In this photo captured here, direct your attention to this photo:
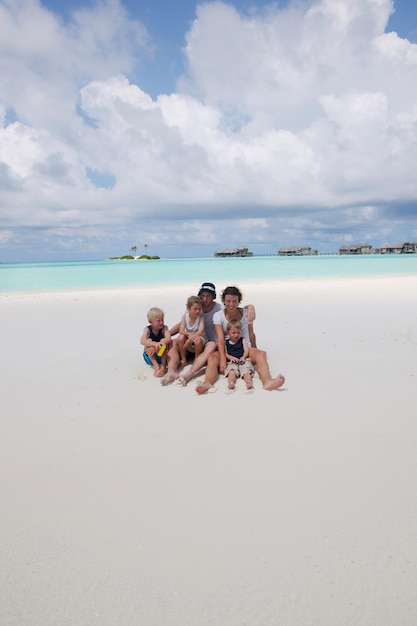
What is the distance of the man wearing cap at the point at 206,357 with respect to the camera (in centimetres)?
487

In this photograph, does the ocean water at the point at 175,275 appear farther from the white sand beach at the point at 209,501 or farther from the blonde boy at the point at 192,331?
the white sand beach at the point at 209,501

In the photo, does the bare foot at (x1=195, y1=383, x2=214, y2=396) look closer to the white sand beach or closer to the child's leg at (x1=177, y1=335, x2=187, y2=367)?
the white sand beach

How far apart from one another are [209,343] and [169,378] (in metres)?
0.73

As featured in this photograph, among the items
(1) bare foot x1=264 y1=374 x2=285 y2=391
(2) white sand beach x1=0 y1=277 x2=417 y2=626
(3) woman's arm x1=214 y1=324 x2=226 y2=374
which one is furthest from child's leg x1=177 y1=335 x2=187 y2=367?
(1) bare foot x1=264 y1=374 x2=285 y2=391

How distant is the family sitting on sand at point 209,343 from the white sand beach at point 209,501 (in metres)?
0.23

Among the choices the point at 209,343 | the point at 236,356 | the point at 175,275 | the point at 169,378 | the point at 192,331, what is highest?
the point at 192,331

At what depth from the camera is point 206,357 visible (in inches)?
207

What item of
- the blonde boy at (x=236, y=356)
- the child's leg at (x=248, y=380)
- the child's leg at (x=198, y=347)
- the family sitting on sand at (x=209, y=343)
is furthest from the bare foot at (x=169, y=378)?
the child's leg at (x=248, y=380)

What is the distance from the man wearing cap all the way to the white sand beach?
17 centimetres

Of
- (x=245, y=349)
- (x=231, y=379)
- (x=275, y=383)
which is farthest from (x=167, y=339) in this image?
(x=275, y=383)

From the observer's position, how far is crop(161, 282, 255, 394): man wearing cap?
4.87 metres

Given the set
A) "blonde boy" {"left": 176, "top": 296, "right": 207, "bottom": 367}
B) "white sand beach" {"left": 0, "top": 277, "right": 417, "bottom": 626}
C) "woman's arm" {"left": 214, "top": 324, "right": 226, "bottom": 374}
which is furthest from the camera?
"blonde boy" {"left": 176, "top": 296, "right": 207, "bottom": 367}

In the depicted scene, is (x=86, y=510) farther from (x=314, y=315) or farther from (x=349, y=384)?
(x=314, y=315)

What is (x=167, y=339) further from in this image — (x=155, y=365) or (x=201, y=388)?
(x=201, y=388)
